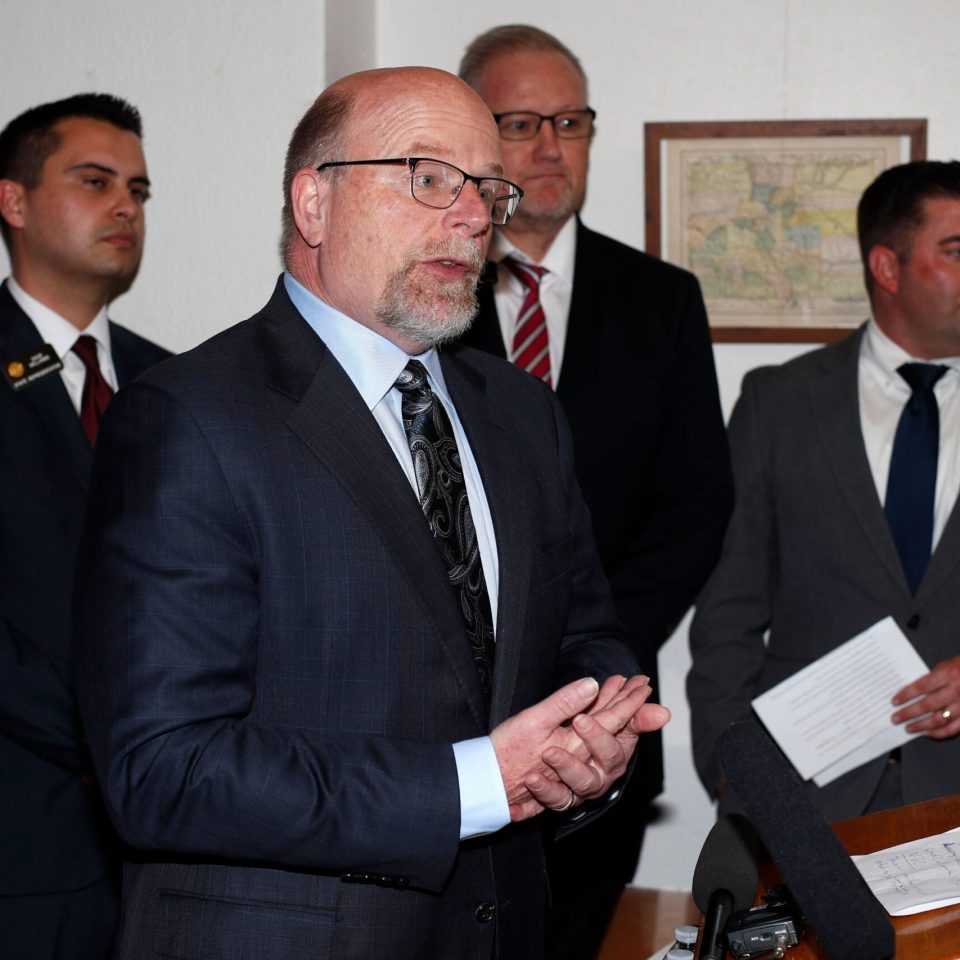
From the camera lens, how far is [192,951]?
1591mm

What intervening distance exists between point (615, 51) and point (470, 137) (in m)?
1.92

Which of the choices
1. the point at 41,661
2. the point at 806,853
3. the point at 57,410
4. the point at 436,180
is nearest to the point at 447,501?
the point at 436,180

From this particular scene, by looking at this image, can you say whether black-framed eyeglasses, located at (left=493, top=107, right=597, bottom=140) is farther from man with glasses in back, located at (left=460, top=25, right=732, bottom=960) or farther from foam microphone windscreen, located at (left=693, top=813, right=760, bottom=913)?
foam microphone windscreen, located at (left=693, top=813, right=760, bottom=913)

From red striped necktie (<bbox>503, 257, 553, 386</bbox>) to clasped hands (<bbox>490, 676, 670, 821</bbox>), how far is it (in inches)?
49.1

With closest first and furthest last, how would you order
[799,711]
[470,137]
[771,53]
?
[470,137] < [799,711] < [771,53]

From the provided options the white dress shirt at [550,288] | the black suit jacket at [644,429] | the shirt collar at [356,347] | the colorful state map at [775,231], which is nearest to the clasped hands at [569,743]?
the shirt collar at [356,347]

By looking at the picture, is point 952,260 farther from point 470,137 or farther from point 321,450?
point 321,450

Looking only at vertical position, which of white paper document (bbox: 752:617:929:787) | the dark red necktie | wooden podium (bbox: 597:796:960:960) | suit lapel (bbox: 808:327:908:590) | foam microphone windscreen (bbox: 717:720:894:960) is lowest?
white paper document (bbox: 752:617:929:787)

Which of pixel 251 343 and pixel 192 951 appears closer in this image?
pixel 192 951

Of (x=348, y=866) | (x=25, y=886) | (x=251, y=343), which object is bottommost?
(x=25, y=886)

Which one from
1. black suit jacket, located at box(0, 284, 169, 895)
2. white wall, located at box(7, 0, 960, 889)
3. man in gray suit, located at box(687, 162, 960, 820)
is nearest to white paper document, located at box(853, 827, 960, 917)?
man in gray suit, located at box(687, 162, 960, 820)

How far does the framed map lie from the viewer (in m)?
3.54

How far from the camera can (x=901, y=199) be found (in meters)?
3.24

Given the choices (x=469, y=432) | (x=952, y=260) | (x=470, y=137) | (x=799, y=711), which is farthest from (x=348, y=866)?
(x=952, y=260)
